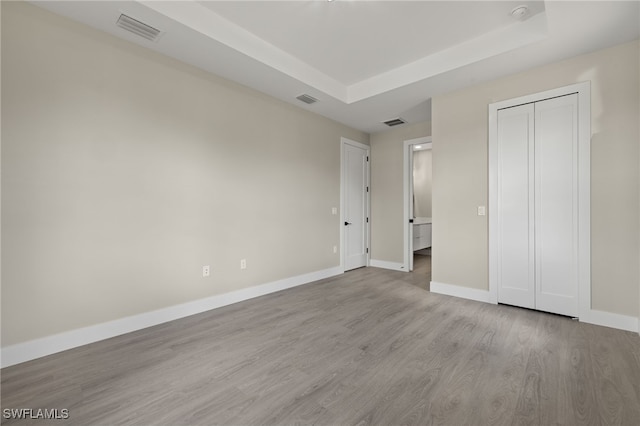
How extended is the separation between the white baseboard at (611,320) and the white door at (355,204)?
11.3ft

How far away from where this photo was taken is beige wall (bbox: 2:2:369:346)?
89.4 inches

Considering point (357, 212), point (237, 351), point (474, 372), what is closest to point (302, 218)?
point (357, 212)

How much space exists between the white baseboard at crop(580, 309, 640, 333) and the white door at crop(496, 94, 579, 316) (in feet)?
0.36

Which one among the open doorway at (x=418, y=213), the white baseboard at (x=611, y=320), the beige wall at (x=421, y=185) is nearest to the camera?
the white baseboard at (x=611, y=320)

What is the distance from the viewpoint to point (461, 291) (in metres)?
3.88

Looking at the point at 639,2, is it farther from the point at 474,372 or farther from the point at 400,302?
the point at 400,302

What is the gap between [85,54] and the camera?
257 cm

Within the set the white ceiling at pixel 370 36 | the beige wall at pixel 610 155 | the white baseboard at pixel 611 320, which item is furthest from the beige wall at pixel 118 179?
the white baseboard at pixel 611 320

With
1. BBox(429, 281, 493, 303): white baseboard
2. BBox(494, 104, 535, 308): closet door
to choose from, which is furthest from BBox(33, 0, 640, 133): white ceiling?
BBox(429, 281, 493, 303): white baseboard

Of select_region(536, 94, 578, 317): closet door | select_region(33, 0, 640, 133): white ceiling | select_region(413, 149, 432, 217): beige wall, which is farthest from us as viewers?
select_region(413, 149, 432, 217): beige wall

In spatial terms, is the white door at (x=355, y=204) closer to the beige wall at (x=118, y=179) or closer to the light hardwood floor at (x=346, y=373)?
Answer: the beige wall at (x=118, y=179)

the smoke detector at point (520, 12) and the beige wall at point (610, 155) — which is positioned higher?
the smoke detector at point (520, 12)

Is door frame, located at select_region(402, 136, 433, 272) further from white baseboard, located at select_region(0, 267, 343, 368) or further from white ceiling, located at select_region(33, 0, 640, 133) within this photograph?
white baseboard, located at select_region(0, 267, 343, 368)

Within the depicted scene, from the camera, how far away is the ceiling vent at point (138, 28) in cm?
252
